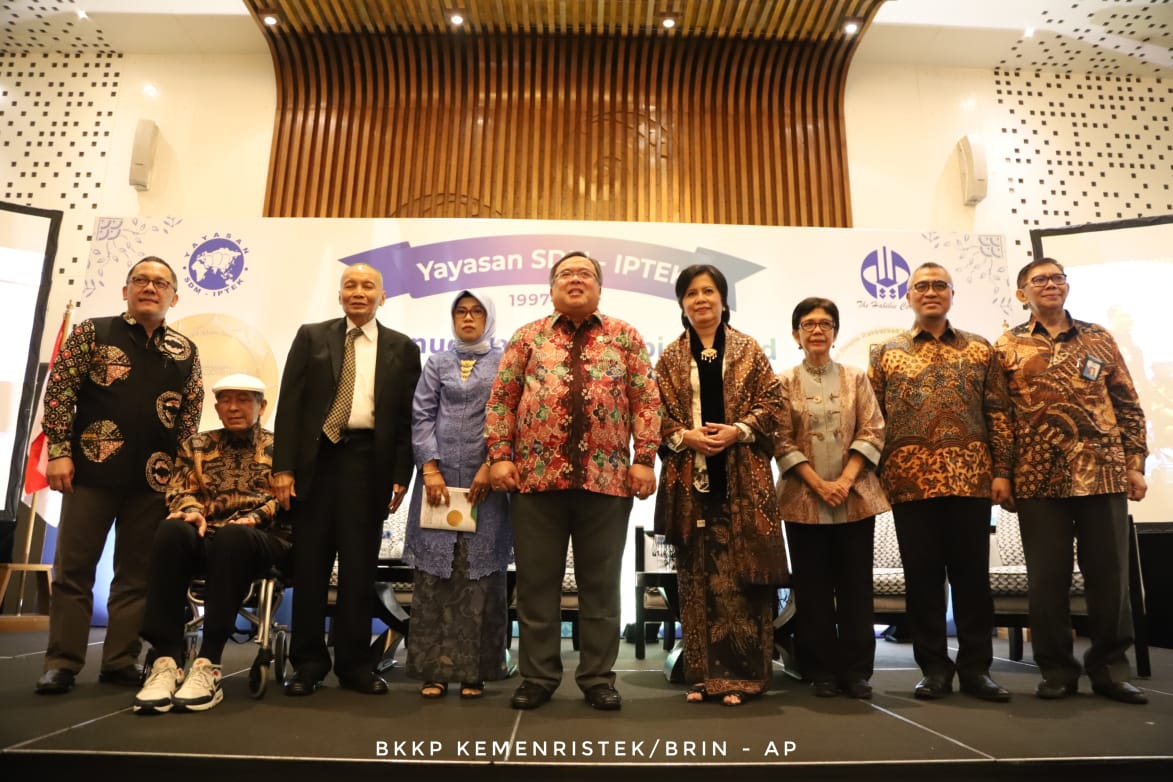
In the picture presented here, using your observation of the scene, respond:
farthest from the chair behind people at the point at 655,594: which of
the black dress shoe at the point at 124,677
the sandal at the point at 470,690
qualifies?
the black dress shoe at the point at 124,677

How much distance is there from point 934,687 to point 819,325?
4.13 feet

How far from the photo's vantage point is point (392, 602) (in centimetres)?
Answer: 327

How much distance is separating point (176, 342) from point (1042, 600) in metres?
3.26

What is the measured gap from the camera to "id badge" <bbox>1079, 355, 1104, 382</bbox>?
2617 millimetres

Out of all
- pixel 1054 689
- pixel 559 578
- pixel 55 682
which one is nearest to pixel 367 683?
A: pixel 559 578

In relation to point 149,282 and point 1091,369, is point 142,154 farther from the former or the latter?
point 1091,369

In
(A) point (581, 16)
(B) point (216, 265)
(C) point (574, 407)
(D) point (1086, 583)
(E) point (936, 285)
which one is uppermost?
(A) point (581, 16)

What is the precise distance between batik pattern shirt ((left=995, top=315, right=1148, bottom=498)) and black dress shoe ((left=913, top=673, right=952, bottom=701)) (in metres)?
0.69

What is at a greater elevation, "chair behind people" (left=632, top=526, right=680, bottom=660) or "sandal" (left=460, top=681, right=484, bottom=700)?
"chair behind people" (left=632, top=526, right=680, bottom=660)

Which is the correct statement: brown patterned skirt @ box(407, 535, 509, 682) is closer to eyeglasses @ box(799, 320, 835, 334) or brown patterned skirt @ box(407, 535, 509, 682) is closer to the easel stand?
eyeglasses @ box(799, 320, 835, 334)

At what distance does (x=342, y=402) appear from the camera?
2.58 metres

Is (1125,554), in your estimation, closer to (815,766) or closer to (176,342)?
(815,766)

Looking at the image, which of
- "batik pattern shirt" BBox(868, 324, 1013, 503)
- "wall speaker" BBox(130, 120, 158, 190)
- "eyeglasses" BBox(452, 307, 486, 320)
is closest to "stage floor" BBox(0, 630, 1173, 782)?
"batik pattern shirt" BBox(868, 324, 1013, 503)

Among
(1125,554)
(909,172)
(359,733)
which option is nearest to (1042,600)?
(1125,554)
